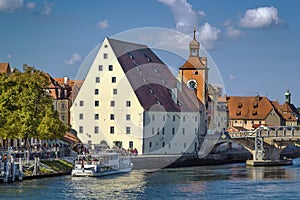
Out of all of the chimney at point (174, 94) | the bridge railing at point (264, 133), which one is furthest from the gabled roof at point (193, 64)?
the bridge railing at point (264, 133)

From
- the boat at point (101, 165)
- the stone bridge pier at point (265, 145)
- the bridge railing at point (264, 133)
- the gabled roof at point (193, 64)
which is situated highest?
the gabled roof at point (193, 64)

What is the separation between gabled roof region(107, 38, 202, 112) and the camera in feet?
293

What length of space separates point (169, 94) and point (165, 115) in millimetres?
4196

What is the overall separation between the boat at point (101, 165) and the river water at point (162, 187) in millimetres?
1335

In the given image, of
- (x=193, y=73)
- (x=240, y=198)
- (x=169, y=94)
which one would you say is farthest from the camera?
(x=193, y=73)

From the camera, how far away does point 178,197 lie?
52094 millimetres

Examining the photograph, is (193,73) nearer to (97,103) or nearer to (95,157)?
(97,103)

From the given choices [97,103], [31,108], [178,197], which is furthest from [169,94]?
[178,197]

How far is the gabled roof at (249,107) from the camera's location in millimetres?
142125

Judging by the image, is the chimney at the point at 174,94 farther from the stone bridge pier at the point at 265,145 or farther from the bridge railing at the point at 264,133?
the bridge railing at the point at 264,133

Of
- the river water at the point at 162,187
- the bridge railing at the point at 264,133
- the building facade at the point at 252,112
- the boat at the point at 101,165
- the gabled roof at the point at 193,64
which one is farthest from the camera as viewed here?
the building facade at the point at 252,112

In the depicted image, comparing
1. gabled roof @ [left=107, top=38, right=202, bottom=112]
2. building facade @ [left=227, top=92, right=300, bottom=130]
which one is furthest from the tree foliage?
building facade @ [left=227, top=92, right=300, bottom=130]

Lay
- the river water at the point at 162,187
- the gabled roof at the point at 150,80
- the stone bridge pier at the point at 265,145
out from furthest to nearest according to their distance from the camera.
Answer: the stone bridge pier at the point at 265,145, the gabled roof at the point at 150,80, the river water at the point at 162,187

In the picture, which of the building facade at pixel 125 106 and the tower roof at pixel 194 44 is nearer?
the building facade at pixel 125 106
